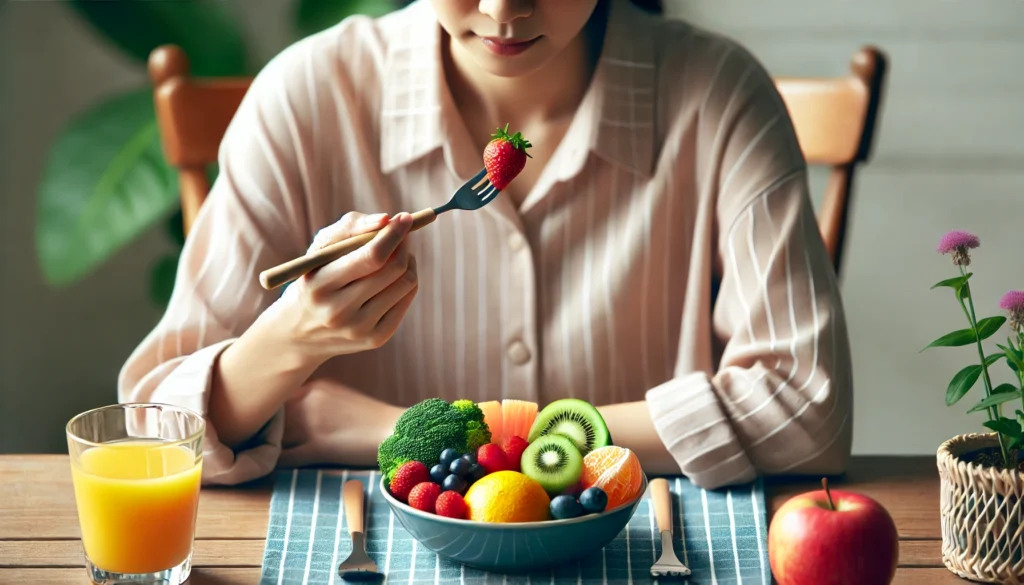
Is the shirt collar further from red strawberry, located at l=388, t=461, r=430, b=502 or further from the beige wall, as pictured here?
the beige wall

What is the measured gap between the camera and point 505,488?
3.14 feet

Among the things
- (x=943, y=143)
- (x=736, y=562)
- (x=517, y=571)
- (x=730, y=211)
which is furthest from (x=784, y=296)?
(x=943, y=143)

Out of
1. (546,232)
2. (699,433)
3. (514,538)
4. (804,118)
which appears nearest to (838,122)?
(804,118)

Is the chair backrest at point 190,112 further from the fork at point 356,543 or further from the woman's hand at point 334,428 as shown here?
the fork at point 356,543

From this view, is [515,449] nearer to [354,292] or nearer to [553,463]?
[553,463]

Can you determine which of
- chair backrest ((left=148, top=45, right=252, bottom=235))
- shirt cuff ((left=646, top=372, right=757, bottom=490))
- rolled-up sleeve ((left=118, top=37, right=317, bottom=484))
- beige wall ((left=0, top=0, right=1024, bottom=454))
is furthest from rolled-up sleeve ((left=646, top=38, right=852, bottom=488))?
beige wall ((left=0, top=0, right=1024, bottom=454))

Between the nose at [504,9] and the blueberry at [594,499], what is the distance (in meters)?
0.52

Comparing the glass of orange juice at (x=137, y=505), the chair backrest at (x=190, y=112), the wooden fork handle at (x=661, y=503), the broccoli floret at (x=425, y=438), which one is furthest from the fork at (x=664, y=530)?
the chair backrest at (x=190, y=112)

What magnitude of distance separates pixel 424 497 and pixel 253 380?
0.32 metres

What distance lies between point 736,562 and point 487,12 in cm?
62

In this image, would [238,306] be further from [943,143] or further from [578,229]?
[943,143]

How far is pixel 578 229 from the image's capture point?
1.44 meters

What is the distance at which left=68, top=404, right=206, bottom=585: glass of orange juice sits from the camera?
3.18 feet

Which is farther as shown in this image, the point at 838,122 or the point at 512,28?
the point at 838,122
